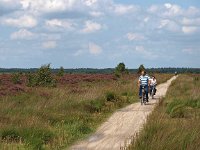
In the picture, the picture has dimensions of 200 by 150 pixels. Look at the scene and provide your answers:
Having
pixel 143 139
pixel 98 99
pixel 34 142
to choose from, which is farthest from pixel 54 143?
pixel 98 99

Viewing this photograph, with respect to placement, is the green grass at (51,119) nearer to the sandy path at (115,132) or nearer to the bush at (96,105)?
the bush at (96,105)

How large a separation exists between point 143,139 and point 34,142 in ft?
11.7

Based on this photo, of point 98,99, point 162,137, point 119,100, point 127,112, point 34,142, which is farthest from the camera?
point 119,100

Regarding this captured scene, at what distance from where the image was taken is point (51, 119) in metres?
16.0

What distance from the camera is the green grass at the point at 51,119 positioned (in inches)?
488

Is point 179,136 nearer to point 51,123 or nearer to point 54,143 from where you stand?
point 54,143

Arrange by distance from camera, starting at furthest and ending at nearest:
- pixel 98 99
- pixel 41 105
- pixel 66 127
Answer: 1. pixel 98 99
2. pixel 41 105
3. pixel 66 127

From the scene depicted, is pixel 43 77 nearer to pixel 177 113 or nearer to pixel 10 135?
pixel 177 113

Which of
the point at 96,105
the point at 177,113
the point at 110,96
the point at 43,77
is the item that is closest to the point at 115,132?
the point at 177,113

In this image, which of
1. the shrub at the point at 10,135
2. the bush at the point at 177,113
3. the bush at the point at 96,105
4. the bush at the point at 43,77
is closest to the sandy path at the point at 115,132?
the bush at the point at 96,105

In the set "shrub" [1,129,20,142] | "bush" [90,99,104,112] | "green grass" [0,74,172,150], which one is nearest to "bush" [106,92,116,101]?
"green grass" [0,74,172,150]

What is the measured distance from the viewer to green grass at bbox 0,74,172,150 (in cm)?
1241

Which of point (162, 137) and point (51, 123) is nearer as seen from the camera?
point (162, 137)

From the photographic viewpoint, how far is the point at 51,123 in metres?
15.6
